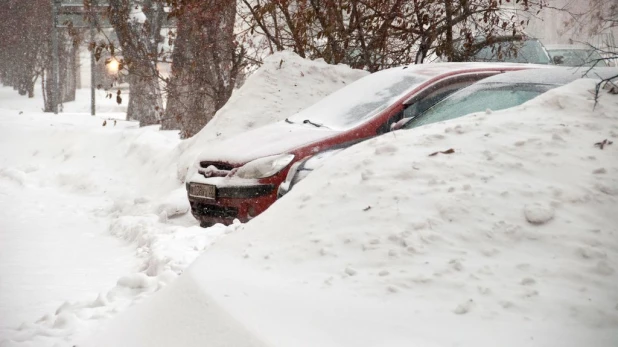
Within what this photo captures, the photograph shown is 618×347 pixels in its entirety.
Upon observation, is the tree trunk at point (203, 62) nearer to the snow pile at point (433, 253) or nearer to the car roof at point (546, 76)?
the car roof at point (546, 76)

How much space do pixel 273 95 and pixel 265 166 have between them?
3419 mm

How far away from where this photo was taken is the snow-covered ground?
4.81 metres

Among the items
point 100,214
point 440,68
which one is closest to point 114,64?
point 100,214

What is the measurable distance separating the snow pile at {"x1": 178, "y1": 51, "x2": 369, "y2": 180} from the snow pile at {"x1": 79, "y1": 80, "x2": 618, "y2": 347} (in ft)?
17.7

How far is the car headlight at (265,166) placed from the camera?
6.74 metres

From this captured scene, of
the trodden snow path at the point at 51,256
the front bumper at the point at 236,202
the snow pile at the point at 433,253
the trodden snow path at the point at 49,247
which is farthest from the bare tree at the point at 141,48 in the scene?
the snow pile at the point at 433,253

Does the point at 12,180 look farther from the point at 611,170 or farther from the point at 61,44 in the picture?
the point at 61,44

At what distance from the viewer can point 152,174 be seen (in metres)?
11.6

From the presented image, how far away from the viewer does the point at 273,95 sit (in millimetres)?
10070

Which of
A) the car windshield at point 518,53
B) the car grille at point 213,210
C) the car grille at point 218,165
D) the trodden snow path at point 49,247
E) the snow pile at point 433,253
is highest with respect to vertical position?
the car windshield at point 518,53

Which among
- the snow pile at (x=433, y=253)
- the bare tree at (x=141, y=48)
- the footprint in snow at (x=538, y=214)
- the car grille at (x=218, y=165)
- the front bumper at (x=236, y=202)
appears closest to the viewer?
the snow pile at (x=433, y=253)

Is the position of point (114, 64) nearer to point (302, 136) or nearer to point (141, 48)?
point (141, 48)

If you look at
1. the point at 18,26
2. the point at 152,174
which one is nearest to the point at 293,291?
the point at 152,174

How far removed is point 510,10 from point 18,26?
88.1 feet
